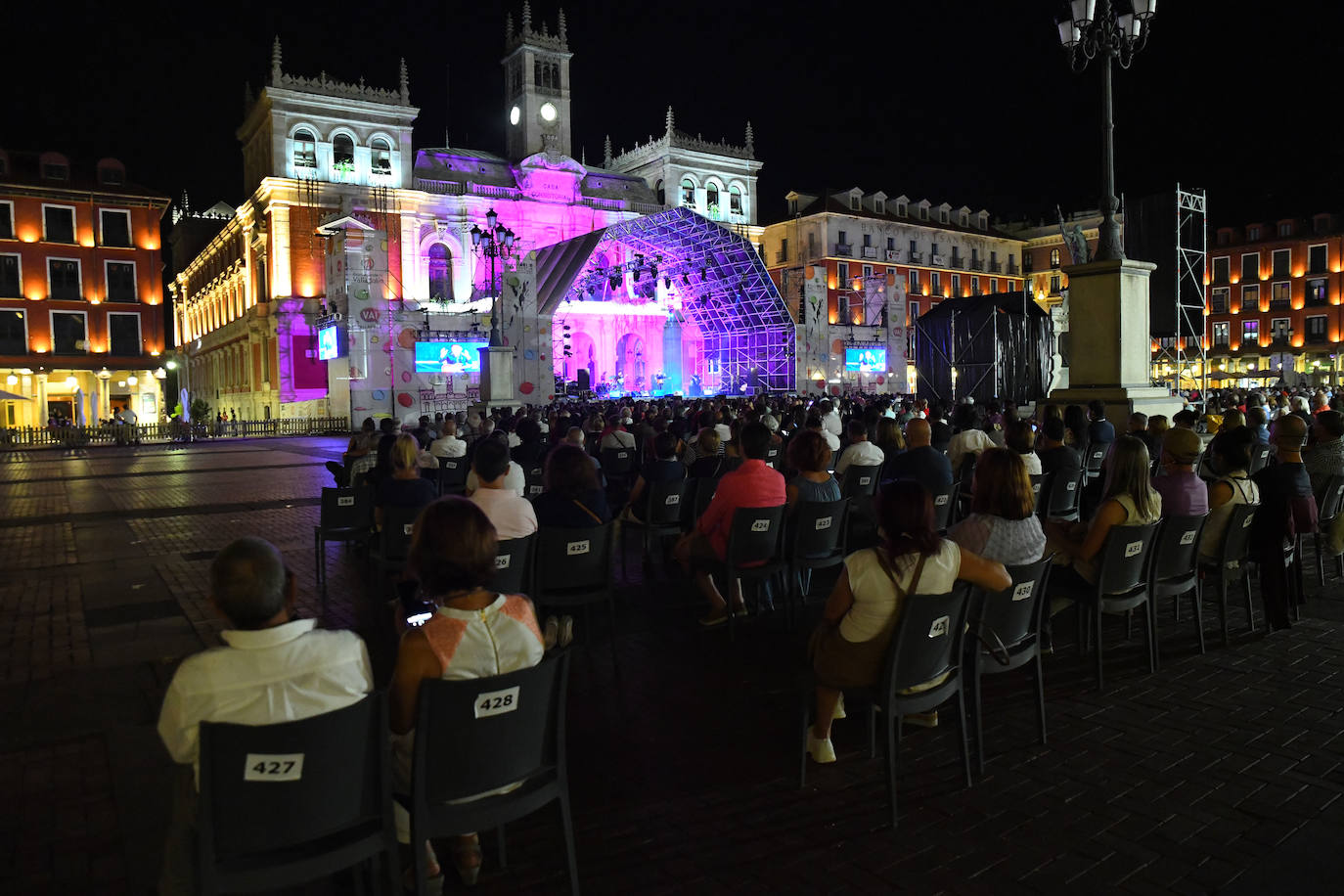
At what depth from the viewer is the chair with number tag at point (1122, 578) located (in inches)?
189

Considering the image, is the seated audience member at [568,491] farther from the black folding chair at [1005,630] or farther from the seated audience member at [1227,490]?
the seated audience member at [1227,490]

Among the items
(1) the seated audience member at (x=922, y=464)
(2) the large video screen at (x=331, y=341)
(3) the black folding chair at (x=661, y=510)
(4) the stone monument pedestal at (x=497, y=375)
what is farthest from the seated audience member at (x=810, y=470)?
(2) the large video screen at (x=331, y=341)

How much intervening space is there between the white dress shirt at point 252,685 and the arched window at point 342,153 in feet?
151

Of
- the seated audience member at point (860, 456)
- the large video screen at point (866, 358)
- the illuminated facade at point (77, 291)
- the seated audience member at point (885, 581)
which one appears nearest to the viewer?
the seated audience member at point (885, 581)

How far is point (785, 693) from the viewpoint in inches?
194

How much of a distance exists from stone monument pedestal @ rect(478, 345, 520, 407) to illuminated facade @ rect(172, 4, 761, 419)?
24.8ft

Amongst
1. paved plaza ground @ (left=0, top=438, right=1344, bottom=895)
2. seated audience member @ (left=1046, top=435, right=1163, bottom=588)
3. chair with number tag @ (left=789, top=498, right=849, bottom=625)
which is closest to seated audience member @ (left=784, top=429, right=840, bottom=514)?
chair with number tag @ (left=789, top=498, right=849, bottom=625)

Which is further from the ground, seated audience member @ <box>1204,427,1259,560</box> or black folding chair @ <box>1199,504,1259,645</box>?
seated audience member @ <box>1204,427,1259,560</box>

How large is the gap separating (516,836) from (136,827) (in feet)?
4.94

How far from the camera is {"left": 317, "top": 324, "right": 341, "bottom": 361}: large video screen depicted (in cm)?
2653

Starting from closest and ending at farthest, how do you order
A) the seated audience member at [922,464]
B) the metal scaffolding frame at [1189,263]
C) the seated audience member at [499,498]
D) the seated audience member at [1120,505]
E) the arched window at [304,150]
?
the seated audience member at [1120,505] → the seated audience member at [499,498] → the seated audience member at [922,464] → the metal scaffolding frame at [1189,263] → the arched window at [304,150]

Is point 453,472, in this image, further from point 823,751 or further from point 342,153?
point 342,153

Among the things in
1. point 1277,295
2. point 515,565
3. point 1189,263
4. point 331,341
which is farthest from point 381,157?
point 1277,295

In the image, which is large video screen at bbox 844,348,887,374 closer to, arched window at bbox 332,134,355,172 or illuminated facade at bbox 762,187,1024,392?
illuminated facade at bbox 762,187,1024,392
